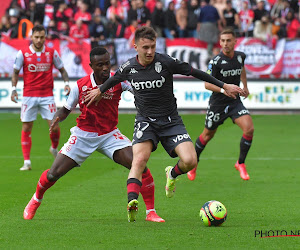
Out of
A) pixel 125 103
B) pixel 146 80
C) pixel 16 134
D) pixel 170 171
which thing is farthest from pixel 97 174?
pixel 125 103

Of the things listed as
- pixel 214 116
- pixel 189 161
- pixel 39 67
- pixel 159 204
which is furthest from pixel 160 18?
pixel 189 161

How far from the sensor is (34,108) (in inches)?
493

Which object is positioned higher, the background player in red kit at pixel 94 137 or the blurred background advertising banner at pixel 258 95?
the background player in red kit at pixel 94 137

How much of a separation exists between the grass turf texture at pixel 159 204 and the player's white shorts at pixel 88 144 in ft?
2.37

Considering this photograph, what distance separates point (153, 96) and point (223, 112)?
377 cm

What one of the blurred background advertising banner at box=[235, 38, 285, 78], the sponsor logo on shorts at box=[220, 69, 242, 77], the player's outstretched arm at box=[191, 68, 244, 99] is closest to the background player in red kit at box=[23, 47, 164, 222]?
the player's outstretched arm at box=[191, 68, 244, 99]

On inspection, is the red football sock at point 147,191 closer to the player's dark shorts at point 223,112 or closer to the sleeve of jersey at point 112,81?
the sleeve of jersey at point 112,81

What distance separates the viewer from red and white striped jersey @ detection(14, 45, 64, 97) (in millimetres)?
12391

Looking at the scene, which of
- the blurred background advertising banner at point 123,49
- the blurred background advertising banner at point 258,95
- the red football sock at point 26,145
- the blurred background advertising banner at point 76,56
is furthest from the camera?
the blurred background advertising banner at point 76,56

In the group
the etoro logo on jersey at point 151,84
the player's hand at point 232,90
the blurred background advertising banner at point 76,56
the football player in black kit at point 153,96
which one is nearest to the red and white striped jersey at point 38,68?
the football player in black kit at point 153,96

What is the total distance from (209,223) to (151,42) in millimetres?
2012

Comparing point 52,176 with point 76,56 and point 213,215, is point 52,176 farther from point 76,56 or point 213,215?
point 76,56

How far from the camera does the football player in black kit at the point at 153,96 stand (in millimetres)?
7414

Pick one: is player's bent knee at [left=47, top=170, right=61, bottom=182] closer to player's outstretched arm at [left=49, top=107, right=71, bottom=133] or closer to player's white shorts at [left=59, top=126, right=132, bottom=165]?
player's white shorts at [left=59, top=126, right=132, bottom=165]
